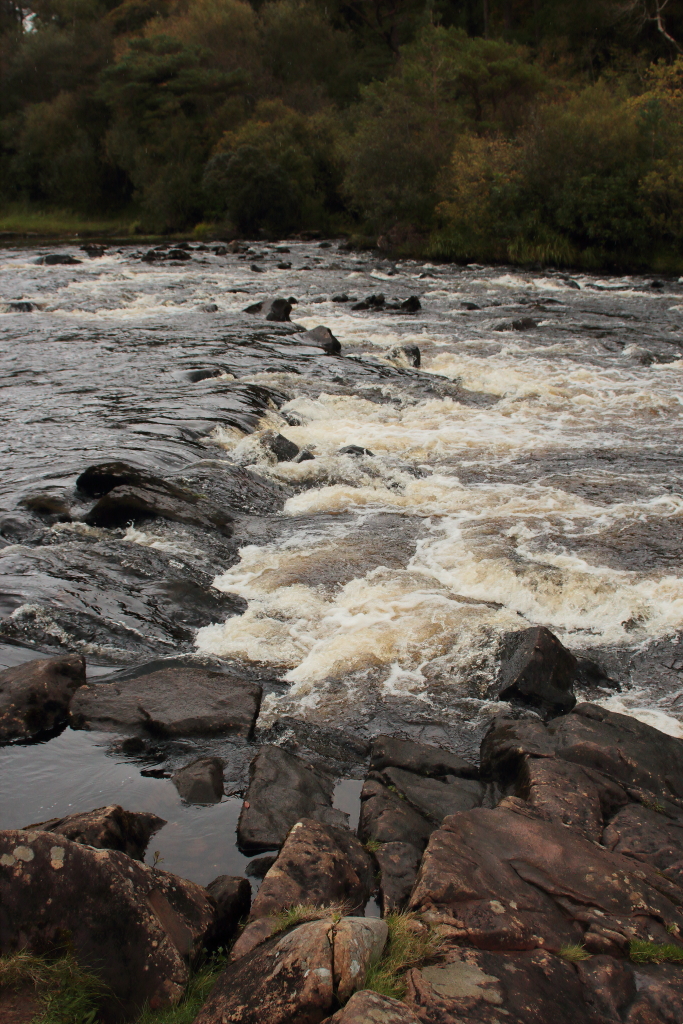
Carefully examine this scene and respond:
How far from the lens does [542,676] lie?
5496 millimetres

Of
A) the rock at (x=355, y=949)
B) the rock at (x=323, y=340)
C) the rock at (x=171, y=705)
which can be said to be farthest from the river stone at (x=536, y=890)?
the rock at (x=323, y=340)

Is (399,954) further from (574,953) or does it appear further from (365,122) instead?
(365,122)

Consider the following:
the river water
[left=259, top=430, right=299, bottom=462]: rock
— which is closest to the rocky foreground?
the river water

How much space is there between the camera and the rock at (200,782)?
454 centimetres

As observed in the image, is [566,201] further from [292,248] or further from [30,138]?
[30,138]

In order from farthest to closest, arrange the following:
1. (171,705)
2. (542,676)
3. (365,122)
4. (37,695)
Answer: (365,122), (542,676), (171,705), (37,695)

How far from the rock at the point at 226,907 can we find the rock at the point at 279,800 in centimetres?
35

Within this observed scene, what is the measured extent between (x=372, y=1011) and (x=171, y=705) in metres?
2.85

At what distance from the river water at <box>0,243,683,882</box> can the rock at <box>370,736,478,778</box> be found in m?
0.22

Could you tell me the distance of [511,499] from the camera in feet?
30.2

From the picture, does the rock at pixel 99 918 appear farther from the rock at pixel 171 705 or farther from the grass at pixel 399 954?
the rock at pixel 171 705

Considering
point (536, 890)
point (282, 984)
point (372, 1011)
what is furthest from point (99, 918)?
point (536, 890)

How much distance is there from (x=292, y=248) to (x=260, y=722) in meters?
35.5

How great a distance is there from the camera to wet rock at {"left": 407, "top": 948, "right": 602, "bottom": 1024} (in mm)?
2850
